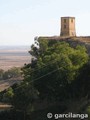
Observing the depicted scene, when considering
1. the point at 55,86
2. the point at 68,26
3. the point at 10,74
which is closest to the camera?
the point at 55,86

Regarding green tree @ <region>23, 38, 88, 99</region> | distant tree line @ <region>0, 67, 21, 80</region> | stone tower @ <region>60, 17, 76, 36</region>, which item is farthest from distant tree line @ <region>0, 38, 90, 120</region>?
distant tree line @ <region>0, 67, 21, 80</region>

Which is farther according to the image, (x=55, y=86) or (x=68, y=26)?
(x=68, y=26)

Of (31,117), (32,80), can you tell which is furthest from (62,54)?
(31,117)

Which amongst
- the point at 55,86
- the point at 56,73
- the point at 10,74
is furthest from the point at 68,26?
the point at 10,74

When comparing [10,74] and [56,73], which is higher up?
[56,73]

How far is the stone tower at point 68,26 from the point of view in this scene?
45688mm

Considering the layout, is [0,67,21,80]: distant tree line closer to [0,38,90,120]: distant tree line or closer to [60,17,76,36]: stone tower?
[60,17,76,36]: stone tower

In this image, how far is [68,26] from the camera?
4572cm

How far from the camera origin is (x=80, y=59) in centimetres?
2888

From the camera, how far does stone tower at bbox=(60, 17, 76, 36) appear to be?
45.7 metres

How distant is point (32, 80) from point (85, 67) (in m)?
4.35

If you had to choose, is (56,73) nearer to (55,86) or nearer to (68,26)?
(55,86)

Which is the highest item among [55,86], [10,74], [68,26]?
[68,26]

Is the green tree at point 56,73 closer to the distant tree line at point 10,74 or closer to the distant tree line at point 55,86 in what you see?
the distant tree line at point 55,86
